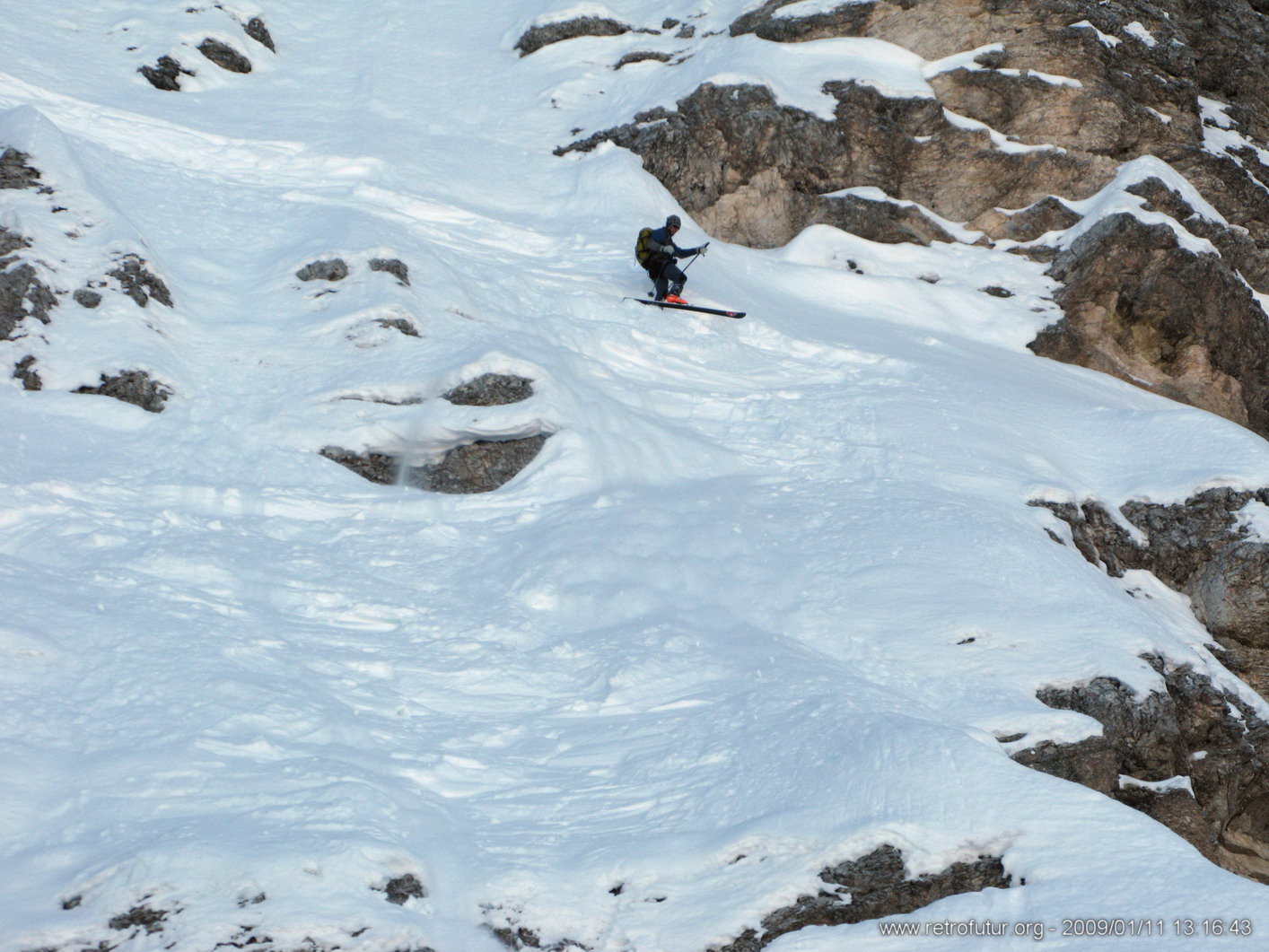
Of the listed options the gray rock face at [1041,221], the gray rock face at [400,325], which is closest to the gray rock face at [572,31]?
the gray rock face at [1041,221]

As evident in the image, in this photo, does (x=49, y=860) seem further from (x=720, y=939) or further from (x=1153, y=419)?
(x=1153, y=419)

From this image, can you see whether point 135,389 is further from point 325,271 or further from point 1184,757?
point 1184,757

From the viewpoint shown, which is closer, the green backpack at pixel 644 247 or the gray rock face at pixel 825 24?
the green backpack at pixel 644 247

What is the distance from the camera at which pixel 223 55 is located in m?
22.7

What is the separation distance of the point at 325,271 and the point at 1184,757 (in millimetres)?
11624

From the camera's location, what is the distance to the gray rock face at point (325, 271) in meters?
15.3

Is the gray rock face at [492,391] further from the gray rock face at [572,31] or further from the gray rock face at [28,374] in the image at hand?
the gray rock face at [572,31]

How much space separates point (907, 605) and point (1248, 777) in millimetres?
4101

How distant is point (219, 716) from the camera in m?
8.01

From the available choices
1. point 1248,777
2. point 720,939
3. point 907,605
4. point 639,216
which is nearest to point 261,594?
point 720,939

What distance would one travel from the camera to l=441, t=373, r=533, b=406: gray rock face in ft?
43.4

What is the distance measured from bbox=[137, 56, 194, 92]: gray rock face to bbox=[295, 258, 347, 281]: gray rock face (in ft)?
27.5

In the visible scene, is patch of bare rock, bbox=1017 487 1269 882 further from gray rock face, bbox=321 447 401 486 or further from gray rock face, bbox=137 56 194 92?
gray rock face, bbox=137 56 194 92

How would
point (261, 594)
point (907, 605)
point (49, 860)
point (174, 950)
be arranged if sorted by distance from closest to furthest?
point (174, 950)
point (49, 860)
point (261, 594)
point (907, 605)
